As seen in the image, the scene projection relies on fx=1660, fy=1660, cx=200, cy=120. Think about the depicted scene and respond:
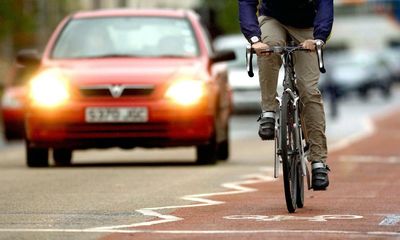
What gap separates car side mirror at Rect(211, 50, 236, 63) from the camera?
57.5 ft

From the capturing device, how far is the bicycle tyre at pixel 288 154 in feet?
34.9

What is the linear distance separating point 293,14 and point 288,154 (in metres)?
1.08

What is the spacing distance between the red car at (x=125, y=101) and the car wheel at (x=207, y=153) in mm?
10

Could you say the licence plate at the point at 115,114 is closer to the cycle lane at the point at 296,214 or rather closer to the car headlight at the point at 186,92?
the car headlight at the point at 186,92

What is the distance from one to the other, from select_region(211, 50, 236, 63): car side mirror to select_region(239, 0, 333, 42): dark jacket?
5.95m

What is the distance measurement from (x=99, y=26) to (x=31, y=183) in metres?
4.33

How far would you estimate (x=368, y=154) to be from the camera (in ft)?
67.1

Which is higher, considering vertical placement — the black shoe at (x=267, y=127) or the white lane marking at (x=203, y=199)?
the black shoe at (x=267, y=127)

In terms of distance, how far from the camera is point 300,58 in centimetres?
1131

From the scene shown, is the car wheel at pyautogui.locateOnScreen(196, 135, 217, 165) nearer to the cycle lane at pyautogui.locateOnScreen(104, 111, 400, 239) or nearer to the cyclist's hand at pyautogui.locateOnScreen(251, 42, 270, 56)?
the cycle lane at pyautogui.locateOnScreen(104, 111, 400, 239)

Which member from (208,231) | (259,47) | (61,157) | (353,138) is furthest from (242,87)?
(208,231)

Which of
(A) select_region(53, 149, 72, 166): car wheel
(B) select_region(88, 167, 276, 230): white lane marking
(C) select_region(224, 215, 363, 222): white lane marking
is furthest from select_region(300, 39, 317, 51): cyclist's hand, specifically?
(A) select_region(53, 149, 72, 166): car wheel

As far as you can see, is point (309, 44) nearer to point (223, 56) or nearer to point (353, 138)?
point (223, 56)

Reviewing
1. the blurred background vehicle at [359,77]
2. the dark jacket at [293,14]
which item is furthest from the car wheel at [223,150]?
the blurred background vehicle at [359,77]
